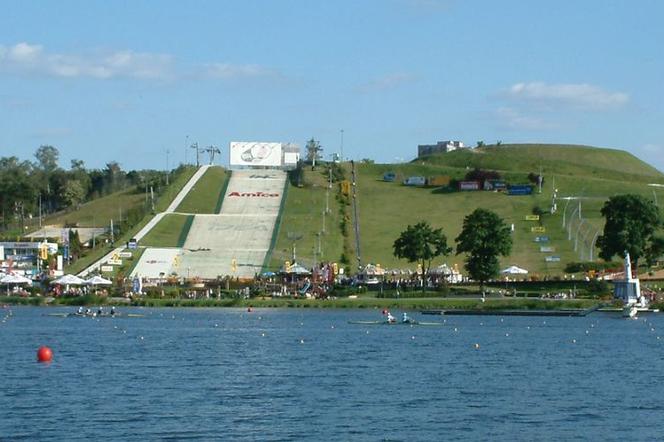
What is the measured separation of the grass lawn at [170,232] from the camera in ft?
527

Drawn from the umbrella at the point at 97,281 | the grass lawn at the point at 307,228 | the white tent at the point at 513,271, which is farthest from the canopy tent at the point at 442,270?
the umbrella at the point at 97,281

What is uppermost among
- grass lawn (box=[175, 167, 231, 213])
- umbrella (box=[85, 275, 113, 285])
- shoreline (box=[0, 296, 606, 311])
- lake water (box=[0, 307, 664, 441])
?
grass lawn (box=[175, 167, 231, 213])

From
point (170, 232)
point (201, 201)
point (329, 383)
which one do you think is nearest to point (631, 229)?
point (170, 232)

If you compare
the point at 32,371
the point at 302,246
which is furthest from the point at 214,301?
the point at 32,371

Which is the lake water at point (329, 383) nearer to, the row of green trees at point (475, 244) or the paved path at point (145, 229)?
the row of green trees at point (475, 244)

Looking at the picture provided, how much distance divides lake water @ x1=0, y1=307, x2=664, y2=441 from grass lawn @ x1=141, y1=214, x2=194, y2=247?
222 feet

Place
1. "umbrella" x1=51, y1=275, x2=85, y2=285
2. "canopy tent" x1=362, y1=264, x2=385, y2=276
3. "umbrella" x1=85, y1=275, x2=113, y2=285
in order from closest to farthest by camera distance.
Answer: "umbrella" x1=51, y1=275, x2=85, y2=285, "umbrella" x1=85, y1=275, x2=113, y2=285, "canopy tent" x1=362, y1=264, x2=385, y2=276

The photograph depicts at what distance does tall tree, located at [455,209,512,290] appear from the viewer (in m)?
127

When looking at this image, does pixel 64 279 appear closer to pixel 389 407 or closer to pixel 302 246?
pixel 302 246

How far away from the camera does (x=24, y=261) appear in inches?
6309

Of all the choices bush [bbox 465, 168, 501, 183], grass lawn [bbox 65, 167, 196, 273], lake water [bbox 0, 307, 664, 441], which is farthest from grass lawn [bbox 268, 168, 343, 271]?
lake water [bbox 0, 307, 664, 441]

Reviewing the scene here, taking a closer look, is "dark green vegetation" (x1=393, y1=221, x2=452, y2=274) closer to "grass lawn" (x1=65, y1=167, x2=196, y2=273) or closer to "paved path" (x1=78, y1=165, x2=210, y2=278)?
"paved path" (x1=78, y1=165, x2=210, y2=278)

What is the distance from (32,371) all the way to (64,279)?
7164 centimetres

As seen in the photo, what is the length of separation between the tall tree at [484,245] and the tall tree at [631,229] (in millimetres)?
9621
